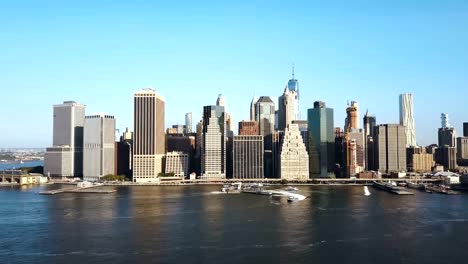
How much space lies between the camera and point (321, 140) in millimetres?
174500

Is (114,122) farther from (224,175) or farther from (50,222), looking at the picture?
(50,222)

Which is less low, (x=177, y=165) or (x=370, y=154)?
(x=370, y=154)

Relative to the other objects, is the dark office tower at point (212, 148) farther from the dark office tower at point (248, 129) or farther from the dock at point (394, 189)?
the dock at point (394, 189)

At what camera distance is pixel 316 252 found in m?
44.2

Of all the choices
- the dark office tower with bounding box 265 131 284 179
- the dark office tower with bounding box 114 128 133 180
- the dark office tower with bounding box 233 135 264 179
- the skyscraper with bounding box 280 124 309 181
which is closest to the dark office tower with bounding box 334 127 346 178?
the skyscraper with bounding box 280 124 309 181

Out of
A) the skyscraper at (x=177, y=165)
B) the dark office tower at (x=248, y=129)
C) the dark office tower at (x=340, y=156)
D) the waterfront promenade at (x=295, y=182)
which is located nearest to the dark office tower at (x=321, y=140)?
the dark office tower at (x=340, y=156)

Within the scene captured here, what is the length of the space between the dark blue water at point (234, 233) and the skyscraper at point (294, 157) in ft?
246

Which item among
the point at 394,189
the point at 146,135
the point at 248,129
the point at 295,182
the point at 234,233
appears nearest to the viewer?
the point at 234,233

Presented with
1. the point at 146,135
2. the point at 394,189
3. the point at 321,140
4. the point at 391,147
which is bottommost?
the point at 394,189

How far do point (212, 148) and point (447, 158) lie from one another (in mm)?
94658

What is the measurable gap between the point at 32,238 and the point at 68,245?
630cm

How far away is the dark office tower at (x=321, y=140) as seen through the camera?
170 meters

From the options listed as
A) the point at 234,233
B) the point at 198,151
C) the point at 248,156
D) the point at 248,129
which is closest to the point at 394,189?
the point at 248,156

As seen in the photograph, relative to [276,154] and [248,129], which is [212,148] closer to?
[248,129]
